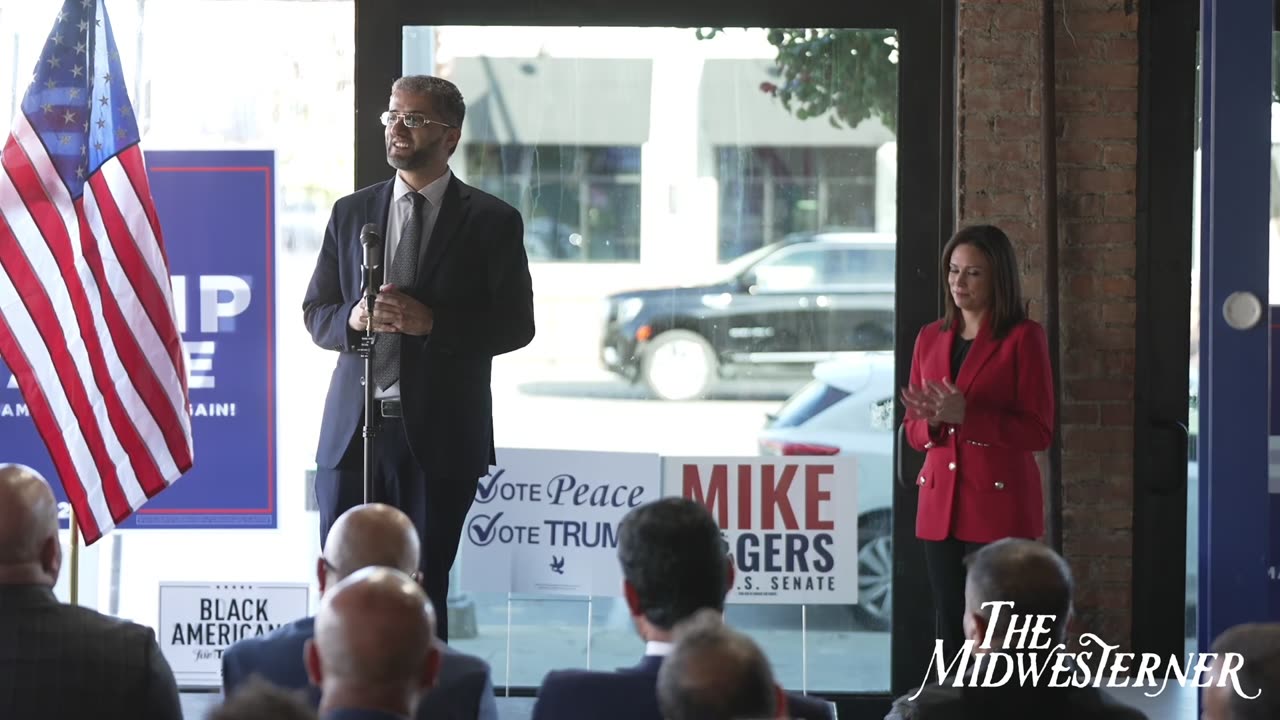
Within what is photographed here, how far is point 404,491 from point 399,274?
62 centimetres

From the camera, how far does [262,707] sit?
1.64 metres

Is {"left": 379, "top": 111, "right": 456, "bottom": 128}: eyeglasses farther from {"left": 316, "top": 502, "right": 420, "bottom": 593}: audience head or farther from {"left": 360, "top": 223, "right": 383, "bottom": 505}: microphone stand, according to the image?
{"left": 316, "top": 502, "right": 420, "bottom": 593}: audience head

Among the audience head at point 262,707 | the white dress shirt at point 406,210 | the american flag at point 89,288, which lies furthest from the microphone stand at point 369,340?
the audience head at point 262,707

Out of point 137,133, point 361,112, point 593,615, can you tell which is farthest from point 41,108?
point 593,615

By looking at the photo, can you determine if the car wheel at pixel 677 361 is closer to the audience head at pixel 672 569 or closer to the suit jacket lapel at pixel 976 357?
the suit jacket lapel at pixel 976 357

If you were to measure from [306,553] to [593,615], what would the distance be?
101cm

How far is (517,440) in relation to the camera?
516cm

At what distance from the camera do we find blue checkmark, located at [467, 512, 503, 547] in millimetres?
5086

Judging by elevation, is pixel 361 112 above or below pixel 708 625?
above

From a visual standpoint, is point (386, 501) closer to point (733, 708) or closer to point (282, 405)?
point (282, 405)

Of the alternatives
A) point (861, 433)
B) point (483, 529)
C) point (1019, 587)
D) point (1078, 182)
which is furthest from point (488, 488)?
point (1019, 587)

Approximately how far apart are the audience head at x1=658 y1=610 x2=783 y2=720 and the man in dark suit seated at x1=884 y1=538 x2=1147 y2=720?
0.68 metres

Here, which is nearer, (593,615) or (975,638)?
(975,638)

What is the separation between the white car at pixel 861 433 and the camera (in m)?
5.11
